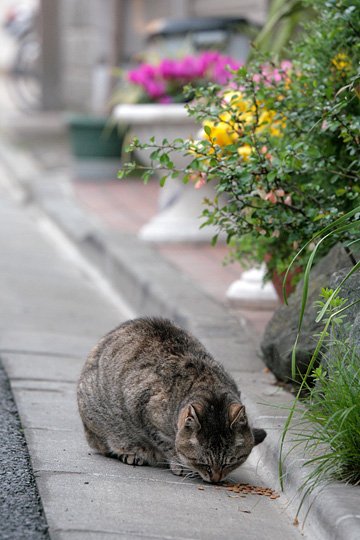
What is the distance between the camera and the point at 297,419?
163 inches

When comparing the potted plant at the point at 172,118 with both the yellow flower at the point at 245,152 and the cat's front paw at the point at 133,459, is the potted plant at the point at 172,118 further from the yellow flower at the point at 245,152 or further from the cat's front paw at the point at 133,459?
the cat's front paw at the point at 133,459

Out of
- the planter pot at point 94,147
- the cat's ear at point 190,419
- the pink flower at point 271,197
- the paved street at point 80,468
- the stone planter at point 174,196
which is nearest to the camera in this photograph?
the paved street at point 80,468

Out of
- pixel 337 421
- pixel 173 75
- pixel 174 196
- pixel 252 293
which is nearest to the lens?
pixel 337 421

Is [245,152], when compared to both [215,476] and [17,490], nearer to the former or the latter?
[215,476]

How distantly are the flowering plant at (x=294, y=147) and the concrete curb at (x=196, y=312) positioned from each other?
553 millimetres

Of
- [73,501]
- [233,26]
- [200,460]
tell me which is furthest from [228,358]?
[233,26]

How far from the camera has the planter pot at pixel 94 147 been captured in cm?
1123

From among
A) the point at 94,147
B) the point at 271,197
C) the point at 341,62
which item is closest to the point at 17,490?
the point at 271,197

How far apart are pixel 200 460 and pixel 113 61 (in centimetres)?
1104

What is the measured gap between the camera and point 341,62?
192 inches

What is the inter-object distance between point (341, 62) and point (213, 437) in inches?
76.6

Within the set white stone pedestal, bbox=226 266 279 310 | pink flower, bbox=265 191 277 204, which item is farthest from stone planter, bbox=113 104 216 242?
pink flower, bbox=265 191 277 204

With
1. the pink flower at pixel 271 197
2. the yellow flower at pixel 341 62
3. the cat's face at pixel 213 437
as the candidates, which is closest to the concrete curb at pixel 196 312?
the cat's face at pixel 213 437

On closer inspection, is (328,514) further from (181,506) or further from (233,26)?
(233,26)
